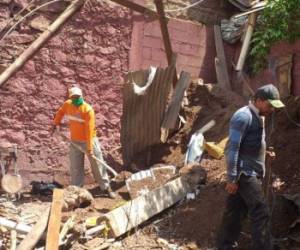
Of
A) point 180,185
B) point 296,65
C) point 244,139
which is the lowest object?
point 180,185

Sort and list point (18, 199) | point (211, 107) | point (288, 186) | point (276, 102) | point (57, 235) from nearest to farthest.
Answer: point (276, 102) → point (57, 235) → point (288, 186) → point (18, 199) → point (211, 107)

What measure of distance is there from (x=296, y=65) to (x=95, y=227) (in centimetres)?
460

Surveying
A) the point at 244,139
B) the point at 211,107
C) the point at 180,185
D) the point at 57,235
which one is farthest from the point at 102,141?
the point at 244,139

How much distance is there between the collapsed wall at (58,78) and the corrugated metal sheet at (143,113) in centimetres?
62

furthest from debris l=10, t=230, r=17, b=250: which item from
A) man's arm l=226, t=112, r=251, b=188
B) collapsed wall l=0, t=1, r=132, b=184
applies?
collapsed wall l=0, t=1, r=132, b=184

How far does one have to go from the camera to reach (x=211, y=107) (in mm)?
10688

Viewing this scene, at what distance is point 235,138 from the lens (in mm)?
5742

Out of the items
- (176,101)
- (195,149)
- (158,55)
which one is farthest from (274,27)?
(195,149)

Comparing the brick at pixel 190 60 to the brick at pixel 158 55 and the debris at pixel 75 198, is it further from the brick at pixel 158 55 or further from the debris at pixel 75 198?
the debris at pixel 75 198

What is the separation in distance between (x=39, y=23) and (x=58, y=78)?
96 centimetres

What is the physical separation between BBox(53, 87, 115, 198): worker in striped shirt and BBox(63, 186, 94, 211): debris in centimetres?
56

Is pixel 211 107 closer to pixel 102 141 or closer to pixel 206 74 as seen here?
pixel 206 74

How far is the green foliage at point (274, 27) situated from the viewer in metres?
9.59

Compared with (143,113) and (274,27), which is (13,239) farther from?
(274,27)
